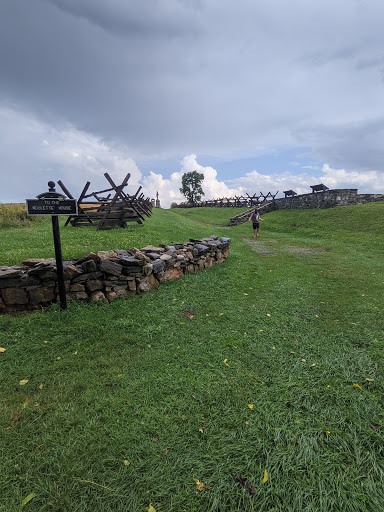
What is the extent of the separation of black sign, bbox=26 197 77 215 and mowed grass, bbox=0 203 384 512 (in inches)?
72.2

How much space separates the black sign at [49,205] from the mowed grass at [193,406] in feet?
6.02

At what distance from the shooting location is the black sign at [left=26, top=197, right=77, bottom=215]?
3963 millimetres

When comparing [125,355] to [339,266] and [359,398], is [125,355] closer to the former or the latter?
[359,398]

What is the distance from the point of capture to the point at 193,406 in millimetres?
2582

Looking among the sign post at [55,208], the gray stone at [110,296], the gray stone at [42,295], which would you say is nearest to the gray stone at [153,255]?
the gray stone at [110,296]

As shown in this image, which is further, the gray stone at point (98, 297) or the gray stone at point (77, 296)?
the gray stone at point (98, 297)

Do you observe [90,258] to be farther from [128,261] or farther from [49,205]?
[49,205]

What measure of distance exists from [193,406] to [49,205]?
12.7 feet

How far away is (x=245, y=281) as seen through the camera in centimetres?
678

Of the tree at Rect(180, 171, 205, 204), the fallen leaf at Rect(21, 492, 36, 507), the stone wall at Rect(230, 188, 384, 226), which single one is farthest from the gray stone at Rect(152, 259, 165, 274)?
the tree at Rect(180, 171, 205, 204)

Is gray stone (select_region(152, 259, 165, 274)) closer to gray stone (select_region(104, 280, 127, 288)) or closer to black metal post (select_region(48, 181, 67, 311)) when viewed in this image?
gray stone (select_region(104, 280, 127, 288))

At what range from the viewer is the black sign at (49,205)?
13.0 ft

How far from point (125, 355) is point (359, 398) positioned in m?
3.03

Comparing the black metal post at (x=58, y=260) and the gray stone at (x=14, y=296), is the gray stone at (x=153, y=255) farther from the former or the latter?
the gray stone at (x=14, y=296)
